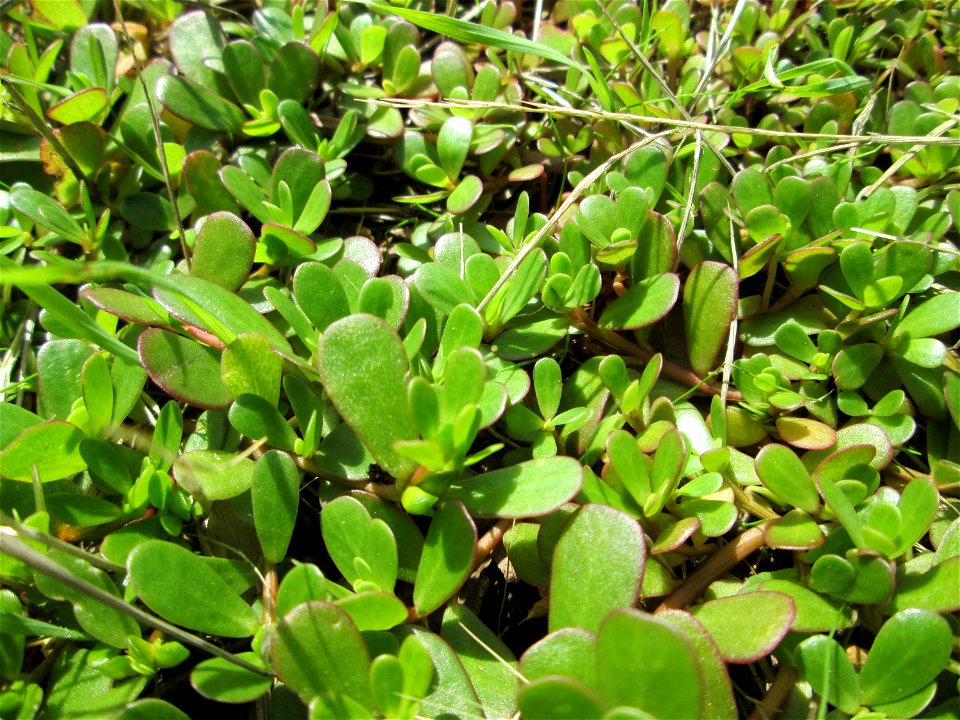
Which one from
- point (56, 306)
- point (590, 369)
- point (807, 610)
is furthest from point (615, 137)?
point (56, 306)

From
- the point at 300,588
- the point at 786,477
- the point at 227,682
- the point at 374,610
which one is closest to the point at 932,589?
the point at 786,477

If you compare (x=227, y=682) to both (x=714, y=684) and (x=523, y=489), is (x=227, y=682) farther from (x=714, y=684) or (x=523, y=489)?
(x=714, y=684)

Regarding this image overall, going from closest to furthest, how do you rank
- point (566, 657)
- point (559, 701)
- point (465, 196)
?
point (559, 701), point (566, 657), point (465, 196)

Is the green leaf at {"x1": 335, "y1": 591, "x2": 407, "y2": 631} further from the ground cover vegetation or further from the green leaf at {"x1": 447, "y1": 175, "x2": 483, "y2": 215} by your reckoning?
the green leaf at {"x1": 447, "y1": 175, "x2": 483, "y2": 215}

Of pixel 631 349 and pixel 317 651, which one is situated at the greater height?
pixel 631 349

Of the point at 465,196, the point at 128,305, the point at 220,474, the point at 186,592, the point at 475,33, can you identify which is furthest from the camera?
the point at 465,196

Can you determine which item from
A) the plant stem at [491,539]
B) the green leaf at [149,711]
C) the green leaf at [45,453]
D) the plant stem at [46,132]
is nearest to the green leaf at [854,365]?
the plant stem at [491,539]

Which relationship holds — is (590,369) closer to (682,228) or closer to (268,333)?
(682,228)
